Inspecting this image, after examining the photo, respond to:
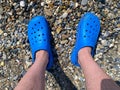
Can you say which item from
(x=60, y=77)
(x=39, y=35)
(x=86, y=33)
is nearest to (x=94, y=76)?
(x=60, y=77)

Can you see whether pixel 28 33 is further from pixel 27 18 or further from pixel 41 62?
pixel 41 62

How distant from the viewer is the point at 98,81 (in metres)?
2.13

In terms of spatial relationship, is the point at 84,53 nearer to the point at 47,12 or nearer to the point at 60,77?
the point at 60,77

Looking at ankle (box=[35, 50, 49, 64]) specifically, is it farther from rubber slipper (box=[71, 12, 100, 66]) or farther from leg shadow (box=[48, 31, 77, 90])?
rubber slipper (box=[71, 12, 100, 66])

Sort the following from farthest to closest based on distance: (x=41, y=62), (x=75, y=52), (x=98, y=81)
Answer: (x=75, y=52), (x=41, y=62), (x=98, y=81)

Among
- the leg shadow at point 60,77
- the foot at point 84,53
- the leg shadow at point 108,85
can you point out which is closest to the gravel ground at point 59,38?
the leg shadow at point 60,77

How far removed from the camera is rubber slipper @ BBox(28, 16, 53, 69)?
2.65 m

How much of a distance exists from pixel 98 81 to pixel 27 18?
37.9 inches

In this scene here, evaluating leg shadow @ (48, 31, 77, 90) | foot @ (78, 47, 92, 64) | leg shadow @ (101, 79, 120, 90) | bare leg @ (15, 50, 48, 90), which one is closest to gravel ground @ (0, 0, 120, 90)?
leg shadow @ (48, 31, 77, 90)

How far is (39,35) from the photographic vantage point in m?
2.76

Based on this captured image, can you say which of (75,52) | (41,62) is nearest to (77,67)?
(75,52)

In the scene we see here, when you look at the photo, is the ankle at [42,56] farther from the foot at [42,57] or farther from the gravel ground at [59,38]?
the gravel ground at [59,38]

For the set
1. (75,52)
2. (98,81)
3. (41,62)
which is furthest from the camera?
(75,52)

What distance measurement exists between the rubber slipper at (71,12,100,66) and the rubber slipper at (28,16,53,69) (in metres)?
0.23
